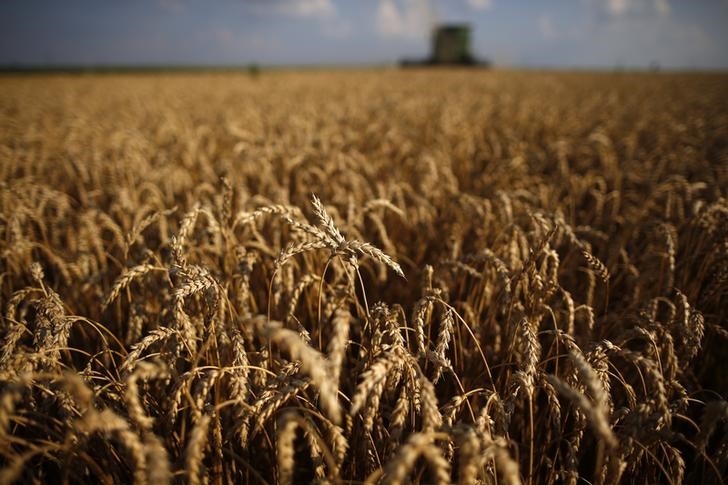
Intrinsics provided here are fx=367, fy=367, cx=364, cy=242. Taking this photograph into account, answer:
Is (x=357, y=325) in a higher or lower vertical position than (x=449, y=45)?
lower

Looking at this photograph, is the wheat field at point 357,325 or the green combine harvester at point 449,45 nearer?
the wheat field at point 357,325

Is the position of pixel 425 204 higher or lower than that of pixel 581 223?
higher

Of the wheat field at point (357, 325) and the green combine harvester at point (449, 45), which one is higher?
the green combine harvester at point (449, 45)

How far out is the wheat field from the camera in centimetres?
108

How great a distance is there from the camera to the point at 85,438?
3.79ft

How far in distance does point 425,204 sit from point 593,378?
2046 millimetres

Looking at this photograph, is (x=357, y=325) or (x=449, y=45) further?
(x=449, y=45)

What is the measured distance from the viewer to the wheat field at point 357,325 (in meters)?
1.08

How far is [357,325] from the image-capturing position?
212cm

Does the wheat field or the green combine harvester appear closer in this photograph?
the wheat field

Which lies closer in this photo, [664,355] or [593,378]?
[593,378]

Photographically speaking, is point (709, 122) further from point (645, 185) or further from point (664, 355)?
point (664, 355)

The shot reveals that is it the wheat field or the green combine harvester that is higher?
the green combine harvester

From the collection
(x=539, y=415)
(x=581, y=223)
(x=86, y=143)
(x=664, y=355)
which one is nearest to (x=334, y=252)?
(x=539, y=415)
